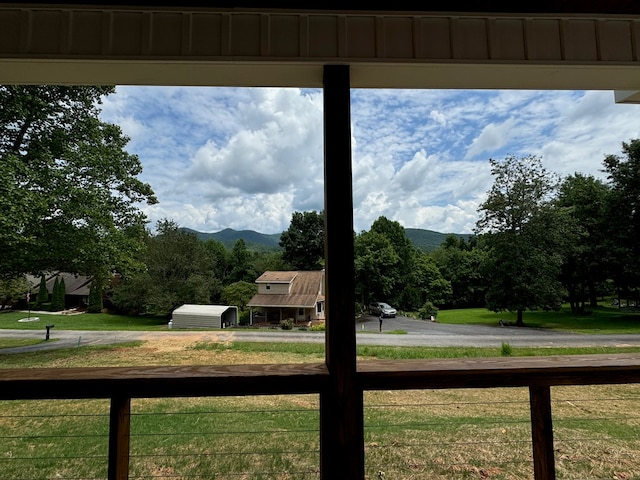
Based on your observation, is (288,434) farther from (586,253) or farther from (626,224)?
(626,224)

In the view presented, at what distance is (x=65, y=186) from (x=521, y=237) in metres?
2.60

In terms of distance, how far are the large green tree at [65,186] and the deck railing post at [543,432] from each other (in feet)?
6.68

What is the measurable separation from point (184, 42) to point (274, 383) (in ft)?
4.60

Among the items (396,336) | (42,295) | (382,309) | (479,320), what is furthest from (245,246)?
(479,320)

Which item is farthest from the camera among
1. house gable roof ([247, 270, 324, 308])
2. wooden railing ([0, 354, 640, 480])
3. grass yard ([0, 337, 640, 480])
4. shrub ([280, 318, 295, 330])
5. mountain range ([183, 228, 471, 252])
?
mountain range ([183, 228, 471, 252])

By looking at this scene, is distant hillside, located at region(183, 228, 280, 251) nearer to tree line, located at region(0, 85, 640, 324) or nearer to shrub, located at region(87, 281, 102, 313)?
tree line, located at region(0, 85, 640, 324)

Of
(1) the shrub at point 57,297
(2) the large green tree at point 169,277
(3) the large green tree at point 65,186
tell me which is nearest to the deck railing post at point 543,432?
(2) the large green tree at point 169,277

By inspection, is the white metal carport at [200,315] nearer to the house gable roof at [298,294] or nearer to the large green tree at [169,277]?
the large green tree at [169,277]

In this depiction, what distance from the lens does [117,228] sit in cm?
183

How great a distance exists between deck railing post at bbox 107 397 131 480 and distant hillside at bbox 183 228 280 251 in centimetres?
89

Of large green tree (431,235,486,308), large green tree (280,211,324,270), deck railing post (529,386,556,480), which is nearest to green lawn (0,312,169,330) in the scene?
large green tree (280,211,324,270)

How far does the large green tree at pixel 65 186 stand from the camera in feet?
5.69

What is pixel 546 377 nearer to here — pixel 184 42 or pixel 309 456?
pixel 309 456

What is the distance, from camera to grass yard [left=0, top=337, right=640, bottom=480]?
144cm
